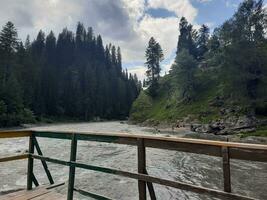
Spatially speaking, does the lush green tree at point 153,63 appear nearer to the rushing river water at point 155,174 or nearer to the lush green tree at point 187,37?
the lush green tree at point 187,37

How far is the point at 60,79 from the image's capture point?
366 feet

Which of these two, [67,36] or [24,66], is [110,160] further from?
[67,36]

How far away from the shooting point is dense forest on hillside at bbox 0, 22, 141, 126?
64269 millimetres

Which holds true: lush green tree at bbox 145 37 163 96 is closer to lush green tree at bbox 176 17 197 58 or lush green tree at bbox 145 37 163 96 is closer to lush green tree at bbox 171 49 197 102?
lush green tree at bbox 176 17 197 58

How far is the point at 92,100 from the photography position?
113125 millimetres

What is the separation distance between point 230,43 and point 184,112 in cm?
2242

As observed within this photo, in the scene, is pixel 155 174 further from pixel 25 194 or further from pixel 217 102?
pixel 217 102

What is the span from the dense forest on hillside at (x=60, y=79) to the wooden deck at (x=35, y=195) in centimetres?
5019

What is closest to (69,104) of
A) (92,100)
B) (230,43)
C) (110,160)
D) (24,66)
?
(92,100)

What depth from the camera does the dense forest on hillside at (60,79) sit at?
64.3 meters

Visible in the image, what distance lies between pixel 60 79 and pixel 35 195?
359 ft

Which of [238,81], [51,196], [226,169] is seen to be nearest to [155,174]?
[51,196]

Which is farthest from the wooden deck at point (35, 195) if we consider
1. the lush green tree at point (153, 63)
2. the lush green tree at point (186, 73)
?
the lush green tree at point (153, 63)

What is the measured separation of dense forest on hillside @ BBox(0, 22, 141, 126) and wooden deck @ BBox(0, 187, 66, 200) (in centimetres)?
5019
